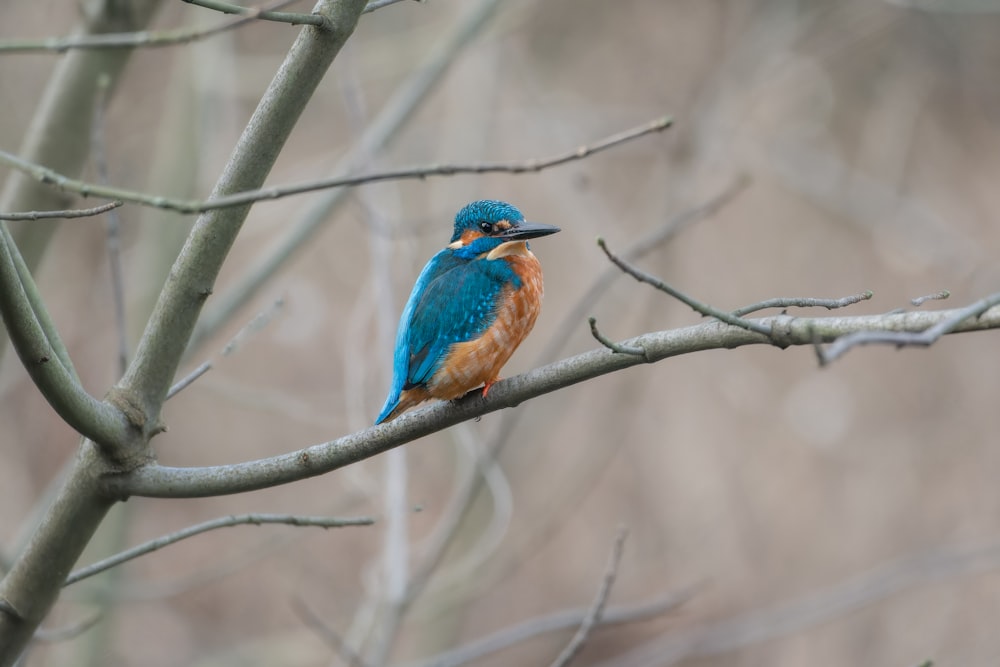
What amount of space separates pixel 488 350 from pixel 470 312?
167 millimetres

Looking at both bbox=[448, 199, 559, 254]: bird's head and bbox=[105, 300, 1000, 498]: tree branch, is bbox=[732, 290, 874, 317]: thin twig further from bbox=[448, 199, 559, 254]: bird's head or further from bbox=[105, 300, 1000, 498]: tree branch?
bbox=[448, 199, 559, 254]: bird's head

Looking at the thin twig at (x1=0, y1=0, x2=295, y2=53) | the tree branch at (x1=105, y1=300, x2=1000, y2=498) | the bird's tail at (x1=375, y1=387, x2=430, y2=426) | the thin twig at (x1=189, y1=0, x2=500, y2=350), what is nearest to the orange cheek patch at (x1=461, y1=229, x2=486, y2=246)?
the bird's tail at (x1=375, y1=387, x2=430, y2=426)

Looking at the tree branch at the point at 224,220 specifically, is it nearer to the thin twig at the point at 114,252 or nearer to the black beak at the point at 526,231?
the thin twig at the point at 114,252

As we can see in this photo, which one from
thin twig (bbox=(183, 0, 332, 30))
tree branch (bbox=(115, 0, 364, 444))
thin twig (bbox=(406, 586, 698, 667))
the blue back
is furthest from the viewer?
thin twig (bbox=(406, 586, 698, 667))

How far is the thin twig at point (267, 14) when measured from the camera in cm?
153

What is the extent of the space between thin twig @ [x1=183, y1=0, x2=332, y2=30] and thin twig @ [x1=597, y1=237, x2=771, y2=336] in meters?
0.65

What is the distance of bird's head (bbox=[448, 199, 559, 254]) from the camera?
2.84 metres

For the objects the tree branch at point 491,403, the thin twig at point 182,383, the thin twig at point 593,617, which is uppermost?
the thin twig at point 182,383

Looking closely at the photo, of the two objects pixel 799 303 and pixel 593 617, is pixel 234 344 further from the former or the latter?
pixel 799 303

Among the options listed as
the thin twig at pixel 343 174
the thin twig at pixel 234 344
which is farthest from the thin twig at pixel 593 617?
the thin twig at pixel 343 174

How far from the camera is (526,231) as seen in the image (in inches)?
108

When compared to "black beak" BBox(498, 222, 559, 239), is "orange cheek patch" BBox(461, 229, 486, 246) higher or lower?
higher

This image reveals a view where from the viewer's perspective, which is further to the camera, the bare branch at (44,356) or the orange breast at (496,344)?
the orange breast at (496,344)

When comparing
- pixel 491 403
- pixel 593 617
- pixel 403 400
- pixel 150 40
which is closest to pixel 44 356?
pixel 150 40
